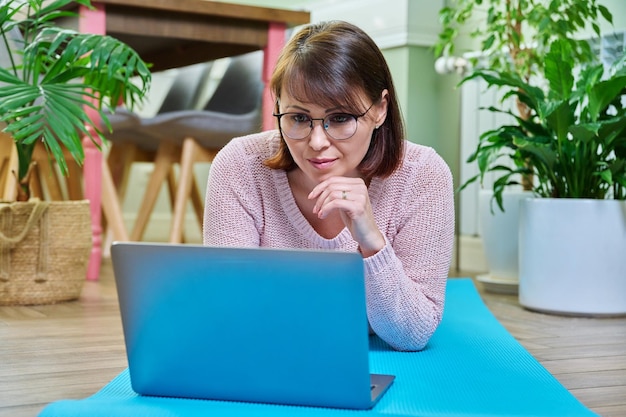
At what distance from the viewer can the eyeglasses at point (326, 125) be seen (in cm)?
132

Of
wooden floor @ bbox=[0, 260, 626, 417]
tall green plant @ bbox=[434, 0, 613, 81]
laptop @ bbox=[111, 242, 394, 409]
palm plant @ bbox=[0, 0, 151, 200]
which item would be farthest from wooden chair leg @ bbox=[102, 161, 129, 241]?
laptop @ bbox=[111, 242, 394, 409]

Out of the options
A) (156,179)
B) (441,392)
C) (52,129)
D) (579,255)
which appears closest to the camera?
(441,392)

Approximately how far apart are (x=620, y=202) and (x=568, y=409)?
1145mm

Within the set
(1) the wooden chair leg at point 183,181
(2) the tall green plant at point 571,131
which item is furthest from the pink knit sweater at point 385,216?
(1) the wooden chair leg at point 183,181

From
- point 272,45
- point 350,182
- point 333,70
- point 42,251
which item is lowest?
point 42,251

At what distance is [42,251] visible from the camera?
231 centimetres

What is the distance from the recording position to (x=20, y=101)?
2.01 metres

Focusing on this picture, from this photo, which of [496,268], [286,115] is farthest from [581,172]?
[286,115]

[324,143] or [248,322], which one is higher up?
[324,143]

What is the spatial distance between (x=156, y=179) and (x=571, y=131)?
1.74m

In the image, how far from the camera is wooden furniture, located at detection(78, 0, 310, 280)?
265cm

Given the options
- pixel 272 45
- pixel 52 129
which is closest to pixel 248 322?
pixel 52 129

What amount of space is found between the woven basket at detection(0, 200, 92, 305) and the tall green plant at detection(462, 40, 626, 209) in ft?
3.43

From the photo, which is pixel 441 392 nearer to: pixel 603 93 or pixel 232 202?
pixel 232 202
